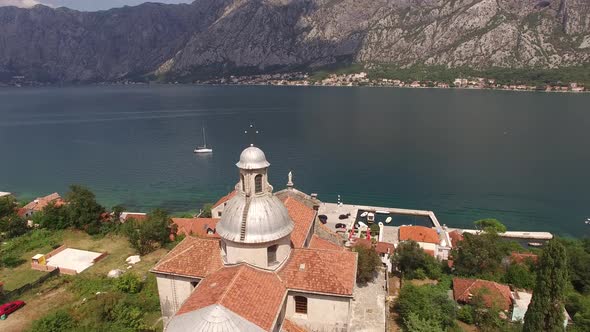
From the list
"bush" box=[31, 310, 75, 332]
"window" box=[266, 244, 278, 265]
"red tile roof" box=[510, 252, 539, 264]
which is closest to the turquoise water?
"red tile roof" box=[510, 252, 539, 264]

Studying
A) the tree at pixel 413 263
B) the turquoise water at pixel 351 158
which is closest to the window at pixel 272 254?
the tree at pixel 413 263

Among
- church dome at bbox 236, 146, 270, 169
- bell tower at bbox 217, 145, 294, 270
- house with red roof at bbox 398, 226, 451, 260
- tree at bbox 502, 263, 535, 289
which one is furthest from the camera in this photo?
house with red roof at bbox 398, 226, 451, 260

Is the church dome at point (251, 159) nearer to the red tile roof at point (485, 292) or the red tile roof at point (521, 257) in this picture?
the red tile roof at point (485, 292)

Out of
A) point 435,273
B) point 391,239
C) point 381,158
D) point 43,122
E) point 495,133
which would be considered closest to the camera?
point 435,273

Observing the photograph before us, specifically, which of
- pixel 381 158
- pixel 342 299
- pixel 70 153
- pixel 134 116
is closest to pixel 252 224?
pixel 342 299

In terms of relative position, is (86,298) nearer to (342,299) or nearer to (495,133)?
(342,299)

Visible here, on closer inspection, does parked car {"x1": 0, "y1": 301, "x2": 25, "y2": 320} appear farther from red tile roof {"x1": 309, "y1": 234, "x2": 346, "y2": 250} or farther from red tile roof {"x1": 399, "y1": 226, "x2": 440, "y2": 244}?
red tile roof {"x1": 399, "y1": 226, "x2": 440, "y2": 244}
